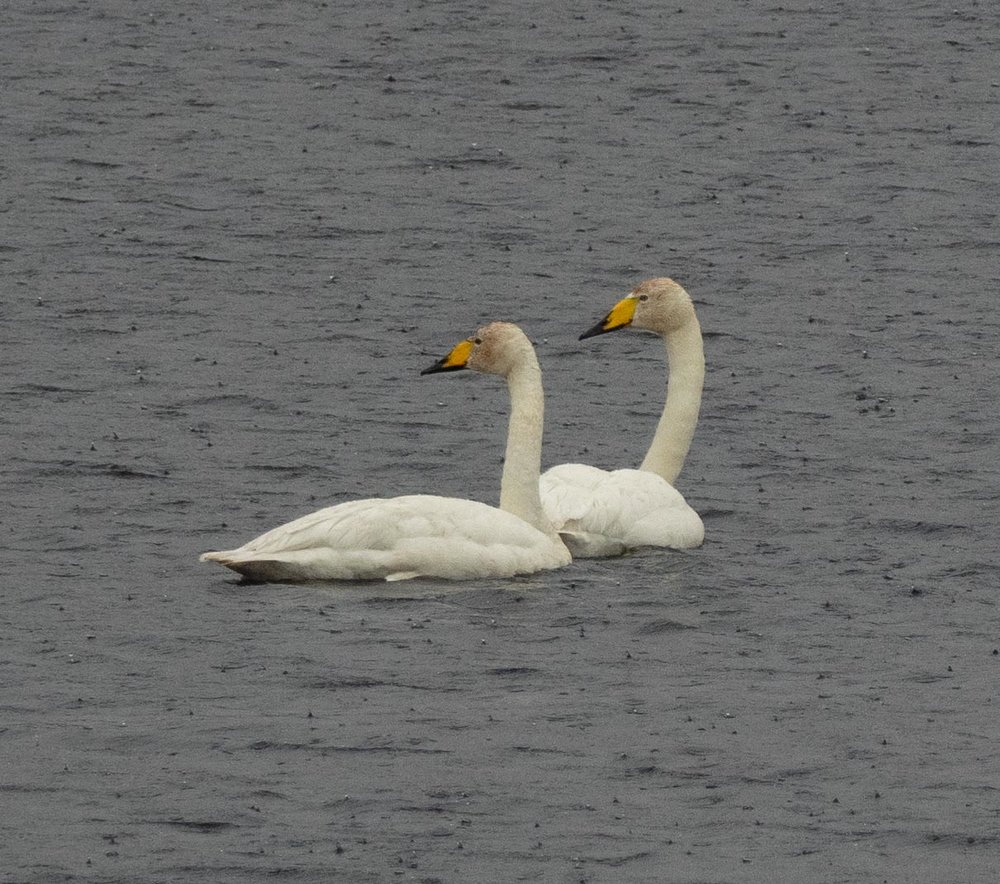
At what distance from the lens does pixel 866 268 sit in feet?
83.3

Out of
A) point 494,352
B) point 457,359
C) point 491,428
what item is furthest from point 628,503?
point 491,428

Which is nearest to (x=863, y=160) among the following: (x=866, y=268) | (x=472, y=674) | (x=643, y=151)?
(x=643, y=151)

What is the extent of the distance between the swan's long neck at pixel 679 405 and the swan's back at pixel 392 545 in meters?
2.62

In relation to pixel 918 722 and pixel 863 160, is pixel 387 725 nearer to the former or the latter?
pixel 918 722

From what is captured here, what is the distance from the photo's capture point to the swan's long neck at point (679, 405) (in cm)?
1894

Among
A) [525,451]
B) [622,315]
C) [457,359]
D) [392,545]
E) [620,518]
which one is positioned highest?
[457,359]

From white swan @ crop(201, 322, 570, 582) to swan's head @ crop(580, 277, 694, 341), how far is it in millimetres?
2767

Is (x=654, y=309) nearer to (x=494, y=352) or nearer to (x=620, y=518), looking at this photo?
(x=494, y=352)

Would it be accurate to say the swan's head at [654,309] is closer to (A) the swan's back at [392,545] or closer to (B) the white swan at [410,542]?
(B) the white swan at [410,542]

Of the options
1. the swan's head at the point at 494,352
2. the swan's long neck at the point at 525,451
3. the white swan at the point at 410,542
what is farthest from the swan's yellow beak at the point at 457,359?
the white swan at the point at 410,542

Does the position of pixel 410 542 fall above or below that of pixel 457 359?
below

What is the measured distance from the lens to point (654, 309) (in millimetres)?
19516

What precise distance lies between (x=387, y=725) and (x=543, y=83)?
2033 centimetres

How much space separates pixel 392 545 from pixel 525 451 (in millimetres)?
1481
